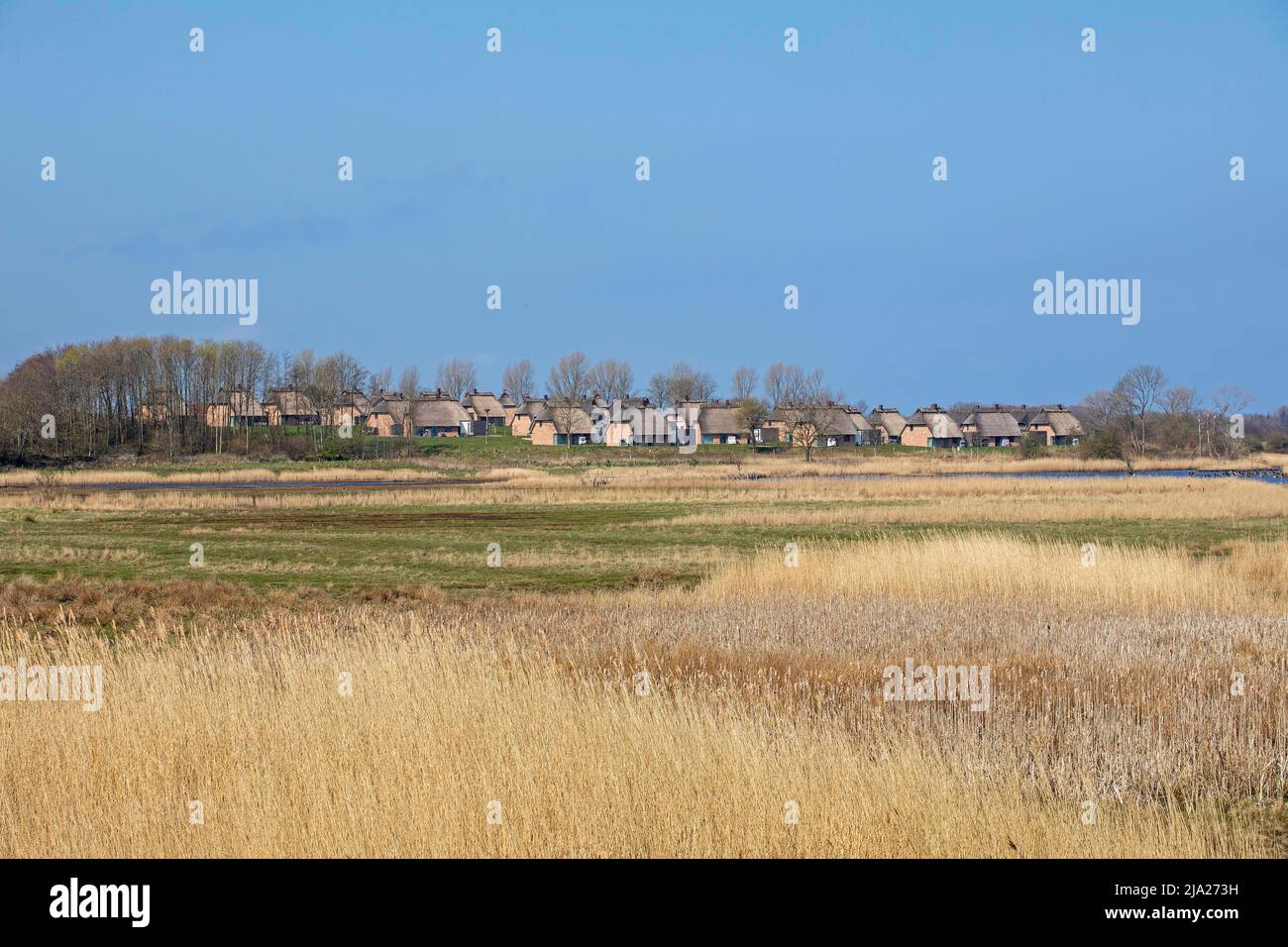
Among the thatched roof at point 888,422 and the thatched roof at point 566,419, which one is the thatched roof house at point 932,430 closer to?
the thatched roof at point 888,422

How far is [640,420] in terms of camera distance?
162875mm

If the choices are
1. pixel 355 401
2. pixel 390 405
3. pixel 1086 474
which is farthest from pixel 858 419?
pixel 1086 474

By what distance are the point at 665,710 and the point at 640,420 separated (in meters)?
150

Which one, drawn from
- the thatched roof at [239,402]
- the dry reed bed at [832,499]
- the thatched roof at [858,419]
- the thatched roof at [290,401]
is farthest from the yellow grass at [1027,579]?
the thatched roof at [858,419]

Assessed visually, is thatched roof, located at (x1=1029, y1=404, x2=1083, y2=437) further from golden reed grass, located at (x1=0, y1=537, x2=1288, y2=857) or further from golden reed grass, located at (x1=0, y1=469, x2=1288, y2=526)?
golden reed grass, located at (x1=0, y1=537, x2=1288, y2=857)

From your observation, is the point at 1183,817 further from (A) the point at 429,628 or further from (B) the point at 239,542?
(B) the point at 239,542

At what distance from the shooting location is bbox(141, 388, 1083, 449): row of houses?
14562cm

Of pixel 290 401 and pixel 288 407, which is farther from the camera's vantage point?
pixel 288 407

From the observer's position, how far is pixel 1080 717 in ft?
46.0

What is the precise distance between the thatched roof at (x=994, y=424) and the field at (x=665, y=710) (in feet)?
522

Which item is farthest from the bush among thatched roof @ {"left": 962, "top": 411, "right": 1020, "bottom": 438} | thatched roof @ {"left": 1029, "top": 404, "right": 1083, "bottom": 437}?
thatched roof @ {"left": 1029, "top": 404, "right": 1083, "bottom": 437}

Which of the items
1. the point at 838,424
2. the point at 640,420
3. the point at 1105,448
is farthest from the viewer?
the point at 838,424

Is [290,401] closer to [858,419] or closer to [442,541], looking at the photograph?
[858,419]
